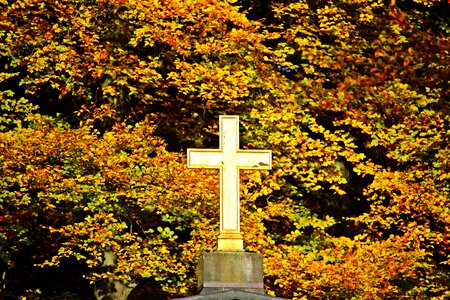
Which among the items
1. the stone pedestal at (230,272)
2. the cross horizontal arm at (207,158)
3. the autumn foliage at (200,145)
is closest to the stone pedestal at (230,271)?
the stone pedestal at (230,272)

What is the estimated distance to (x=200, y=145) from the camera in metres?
20.9

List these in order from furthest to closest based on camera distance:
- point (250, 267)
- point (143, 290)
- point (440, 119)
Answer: point (143, 290), point (440, 119), point (250, 267)

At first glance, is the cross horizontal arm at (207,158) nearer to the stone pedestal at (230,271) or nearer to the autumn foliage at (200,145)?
the stone pedestal at (230,271)

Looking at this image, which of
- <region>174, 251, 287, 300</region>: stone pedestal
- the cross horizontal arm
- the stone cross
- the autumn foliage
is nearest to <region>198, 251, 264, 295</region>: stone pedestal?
<region>174, 251, 287, 300</region>: stone pedestal

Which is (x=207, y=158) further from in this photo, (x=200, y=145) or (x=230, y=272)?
(x=200, y=145)

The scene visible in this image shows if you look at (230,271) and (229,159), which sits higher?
(229,159)

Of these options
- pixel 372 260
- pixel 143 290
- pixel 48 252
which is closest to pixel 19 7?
pixel 48 252

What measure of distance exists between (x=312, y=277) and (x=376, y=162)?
15.4ft

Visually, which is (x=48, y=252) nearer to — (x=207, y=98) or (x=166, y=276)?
(x=166, y=276)

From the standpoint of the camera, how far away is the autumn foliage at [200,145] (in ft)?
61.1

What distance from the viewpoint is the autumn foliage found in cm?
1862

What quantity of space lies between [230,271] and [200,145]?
937cm

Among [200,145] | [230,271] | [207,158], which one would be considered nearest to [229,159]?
[207,158]

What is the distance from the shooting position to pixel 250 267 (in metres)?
11.7
